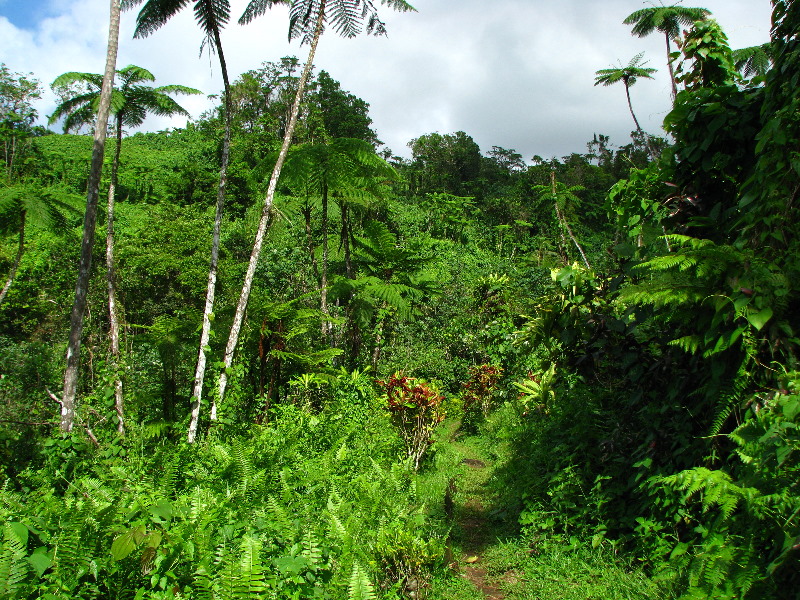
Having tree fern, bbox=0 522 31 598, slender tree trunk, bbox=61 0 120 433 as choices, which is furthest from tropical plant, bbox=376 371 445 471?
tree fern, bbox=0 522 31 598

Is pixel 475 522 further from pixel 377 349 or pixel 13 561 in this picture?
pixel 377 349

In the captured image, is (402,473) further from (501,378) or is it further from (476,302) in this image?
(476,302)

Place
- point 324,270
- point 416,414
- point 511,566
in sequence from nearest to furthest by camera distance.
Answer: point 511,566, point 416,414, point 324,270

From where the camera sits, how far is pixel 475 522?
5.03 meters

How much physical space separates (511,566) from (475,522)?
1094 millimetres

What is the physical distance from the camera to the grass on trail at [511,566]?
3.35m

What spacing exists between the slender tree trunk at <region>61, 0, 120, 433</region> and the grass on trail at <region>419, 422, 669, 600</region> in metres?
4.16

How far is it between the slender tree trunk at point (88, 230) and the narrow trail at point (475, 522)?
4247mm

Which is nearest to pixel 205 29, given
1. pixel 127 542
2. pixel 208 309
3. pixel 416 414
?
pixel 208 309

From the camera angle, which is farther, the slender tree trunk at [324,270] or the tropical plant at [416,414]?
the slender tree trunk at [324,270]

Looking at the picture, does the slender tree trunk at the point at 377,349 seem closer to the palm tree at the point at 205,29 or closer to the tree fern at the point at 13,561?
the palm tree at the point at 205,29

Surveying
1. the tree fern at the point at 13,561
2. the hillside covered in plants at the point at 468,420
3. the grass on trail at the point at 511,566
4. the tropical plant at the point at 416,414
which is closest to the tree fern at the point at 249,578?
the hillside covered in plants at the point at 468,420

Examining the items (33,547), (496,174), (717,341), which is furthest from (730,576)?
(496,174)

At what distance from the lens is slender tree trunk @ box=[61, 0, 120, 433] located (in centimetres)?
537
